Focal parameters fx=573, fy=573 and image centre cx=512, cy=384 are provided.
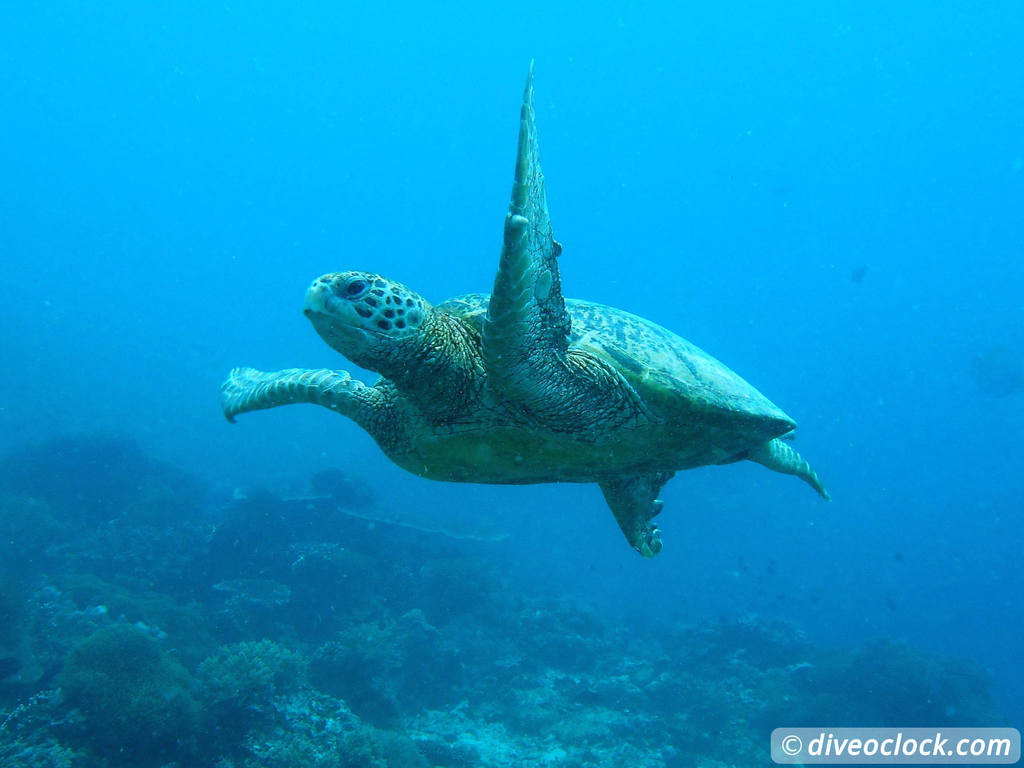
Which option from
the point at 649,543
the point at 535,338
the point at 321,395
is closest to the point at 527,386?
the point at 535,338

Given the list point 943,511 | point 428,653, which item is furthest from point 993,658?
point 428,653

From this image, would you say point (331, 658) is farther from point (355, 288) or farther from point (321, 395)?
point (355, 288)

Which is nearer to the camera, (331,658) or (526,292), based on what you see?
(526,292)

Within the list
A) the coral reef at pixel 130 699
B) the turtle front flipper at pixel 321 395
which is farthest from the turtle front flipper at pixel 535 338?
the coral reef at pixel 130 699

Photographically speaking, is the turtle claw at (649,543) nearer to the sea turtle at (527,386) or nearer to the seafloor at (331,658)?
the sea turtle at (527,386)

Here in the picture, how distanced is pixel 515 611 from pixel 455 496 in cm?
2148

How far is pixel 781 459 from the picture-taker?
18.7ft

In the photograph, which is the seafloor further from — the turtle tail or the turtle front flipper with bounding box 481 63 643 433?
the turtle tail

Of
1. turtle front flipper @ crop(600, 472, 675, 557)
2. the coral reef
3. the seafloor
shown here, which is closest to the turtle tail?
turtle front flipper @ crop(600, 472, 675, 557)

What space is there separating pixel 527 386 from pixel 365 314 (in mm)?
956

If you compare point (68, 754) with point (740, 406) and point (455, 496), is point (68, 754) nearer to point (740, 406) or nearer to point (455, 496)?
point (740, 406)

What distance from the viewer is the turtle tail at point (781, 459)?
549 cm

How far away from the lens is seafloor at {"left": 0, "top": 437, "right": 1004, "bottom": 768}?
7.12 meters

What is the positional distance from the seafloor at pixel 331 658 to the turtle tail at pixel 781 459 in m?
6.36
